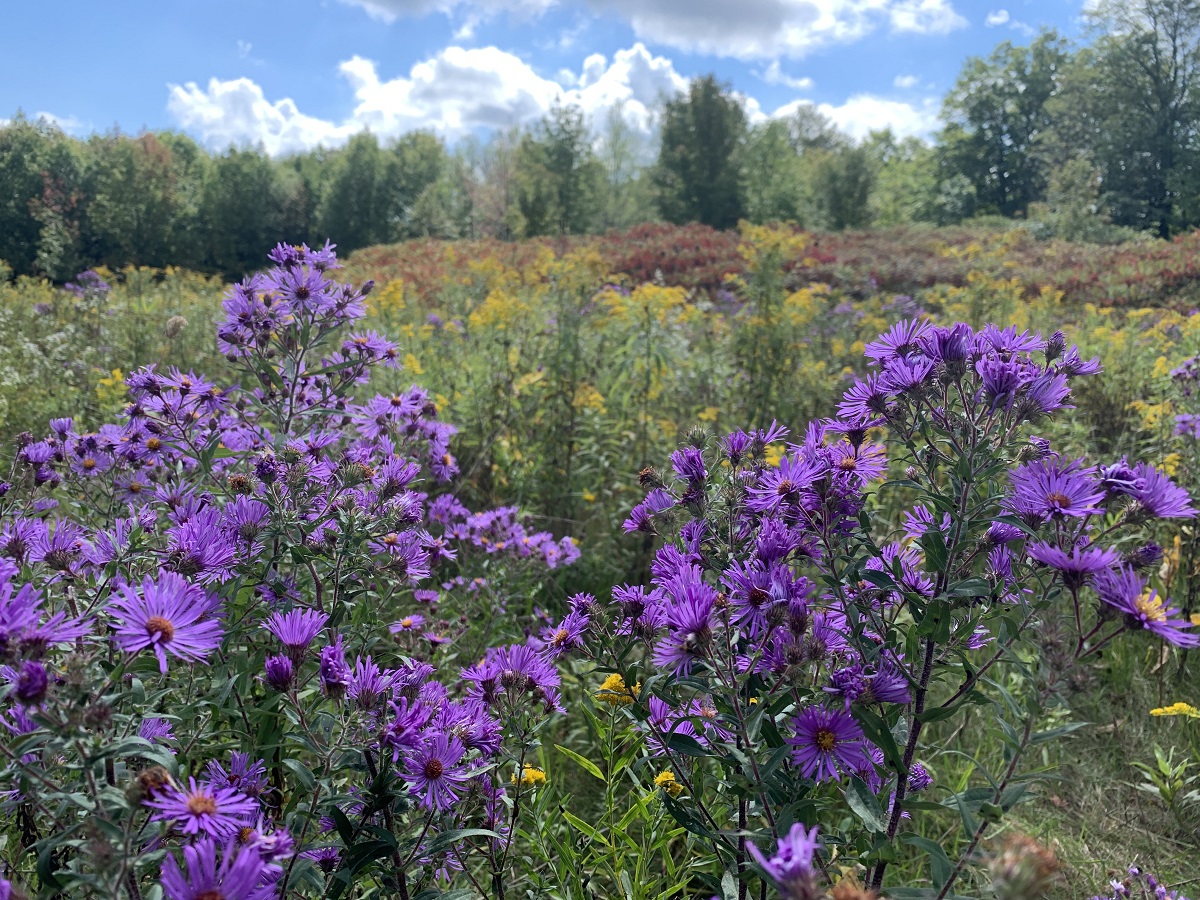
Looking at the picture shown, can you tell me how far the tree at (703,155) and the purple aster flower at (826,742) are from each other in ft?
97.8

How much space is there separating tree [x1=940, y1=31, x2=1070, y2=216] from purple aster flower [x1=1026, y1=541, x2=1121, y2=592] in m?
39.9

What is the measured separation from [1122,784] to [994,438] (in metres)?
1.87

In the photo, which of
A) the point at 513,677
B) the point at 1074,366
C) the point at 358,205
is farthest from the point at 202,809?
the point at 358,205

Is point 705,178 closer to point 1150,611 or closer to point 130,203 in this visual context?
point 130,203

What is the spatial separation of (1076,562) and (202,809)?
1.15 metres

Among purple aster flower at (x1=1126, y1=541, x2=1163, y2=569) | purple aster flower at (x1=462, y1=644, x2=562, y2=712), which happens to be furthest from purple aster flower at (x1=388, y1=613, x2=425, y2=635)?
purple aster flower at (x1=1126, y1=541, x2=1163, y2=569)

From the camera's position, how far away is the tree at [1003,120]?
116 feet

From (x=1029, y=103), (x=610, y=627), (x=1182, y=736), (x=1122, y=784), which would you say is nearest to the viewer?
(x=610, y=627)

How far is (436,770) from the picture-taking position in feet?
3.81

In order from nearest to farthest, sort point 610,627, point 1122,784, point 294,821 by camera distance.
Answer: point 294,821 < point 610,627 < point 1122,784

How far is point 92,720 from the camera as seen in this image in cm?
84

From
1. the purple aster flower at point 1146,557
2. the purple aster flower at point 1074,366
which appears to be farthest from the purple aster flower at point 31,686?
the purple aster flower at point 1074,366

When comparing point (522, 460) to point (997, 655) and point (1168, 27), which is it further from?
point (1168, 27)

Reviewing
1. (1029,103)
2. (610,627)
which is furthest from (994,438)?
(1029,103)
